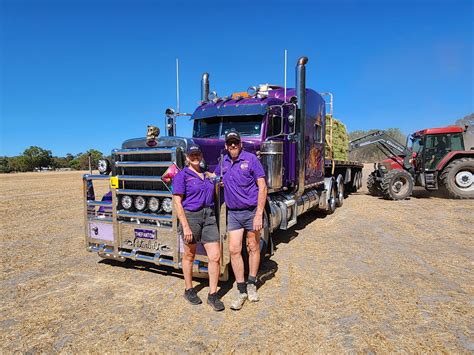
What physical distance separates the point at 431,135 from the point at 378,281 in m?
10.9

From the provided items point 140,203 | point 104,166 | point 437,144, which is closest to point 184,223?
point 140,203

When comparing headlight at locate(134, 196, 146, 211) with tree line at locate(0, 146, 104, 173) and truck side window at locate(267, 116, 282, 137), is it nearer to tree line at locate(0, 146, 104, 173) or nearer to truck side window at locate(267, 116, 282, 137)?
truck side window at locate(267, 116, 282, 137)

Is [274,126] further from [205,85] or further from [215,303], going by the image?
[215,303]

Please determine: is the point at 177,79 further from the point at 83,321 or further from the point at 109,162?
the point at 83,321

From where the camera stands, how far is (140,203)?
460cm

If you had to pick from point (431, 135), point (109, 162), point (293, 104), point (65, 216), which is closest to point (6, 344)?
point (109, 162)

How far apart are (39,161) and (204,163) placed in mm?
79057

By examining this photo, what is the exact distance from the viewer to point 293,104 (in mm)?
5758

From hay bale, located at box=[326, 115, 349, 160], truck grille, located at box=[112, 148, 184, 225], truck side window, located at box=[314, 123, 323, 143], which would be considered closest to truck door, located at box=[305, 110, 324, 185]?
truck side window, located at box=[314, 123, 323, 143]

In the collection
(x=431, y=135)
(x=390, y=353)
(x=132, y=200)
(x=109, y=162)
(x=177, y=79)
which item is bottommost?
(x=390, y=353)

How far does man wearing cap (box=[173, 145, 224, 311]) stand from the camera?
360 cm

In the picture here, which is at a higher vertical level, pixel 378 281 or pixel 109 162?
pixel 109 162

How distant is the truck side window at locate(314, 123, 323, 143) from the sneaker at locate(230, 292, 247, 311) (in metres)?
5.19

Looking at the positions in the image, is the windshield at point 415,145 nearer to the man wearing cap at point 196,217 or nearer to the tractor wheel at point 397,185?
the tractor wheel at point 397,185
